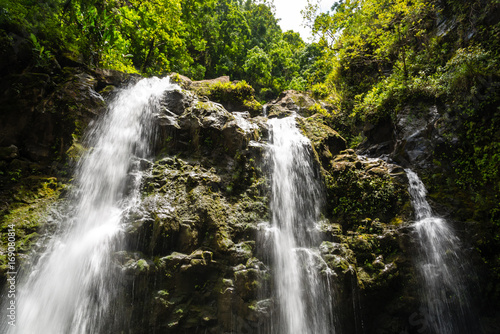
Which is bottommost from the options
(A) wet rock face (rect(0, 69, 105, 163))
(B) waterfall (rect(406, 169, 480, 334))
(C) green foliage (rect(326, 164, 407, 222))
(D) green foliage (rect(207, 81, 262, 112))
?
(B) waterfall (rect(406, 169, 480, 334))

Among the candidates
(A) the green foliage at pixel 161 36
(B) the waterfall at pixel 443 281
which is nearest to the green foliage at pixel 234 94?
(A) the green foliage at pixel 161 36

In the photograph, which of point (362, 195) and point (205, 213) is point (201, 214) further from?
point (362, 195)

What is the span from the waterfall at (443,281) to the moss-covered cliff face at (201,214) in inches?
9.9

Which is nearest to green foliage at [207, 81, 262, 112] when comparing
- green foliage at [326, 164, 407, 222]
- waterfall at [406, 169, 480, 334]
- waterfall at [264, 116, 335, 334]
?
waterfall at [264, 116, 335, 334]

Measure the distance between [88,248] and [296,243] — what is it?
435 cm

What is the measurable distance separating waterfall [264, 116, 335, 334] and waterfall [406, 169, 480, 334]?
6.98ft

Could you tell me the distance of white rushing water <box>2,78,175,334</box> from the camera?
409 cm

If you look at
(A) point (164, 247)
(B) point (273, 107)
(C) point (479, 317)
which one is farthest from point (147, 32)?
(C) point (479, 317)

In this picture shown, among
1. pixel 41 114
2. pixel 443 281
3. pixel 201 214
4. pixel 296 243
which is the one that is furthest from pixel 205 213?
pixel 443 281

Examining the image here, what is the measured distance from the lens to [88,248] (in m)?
4.61

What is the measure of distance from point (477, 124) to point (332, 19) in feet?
26.1

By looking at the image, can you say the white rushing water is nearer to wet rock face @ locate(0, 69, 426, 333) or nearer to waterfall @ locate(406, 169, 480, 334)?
wet rock face @ locate(0, 69, 426, 333)

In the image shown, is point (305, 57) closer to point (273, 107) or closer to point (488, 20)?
point (273, 107)

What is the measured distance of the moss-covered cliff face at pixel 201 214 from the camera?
462 centimetres
